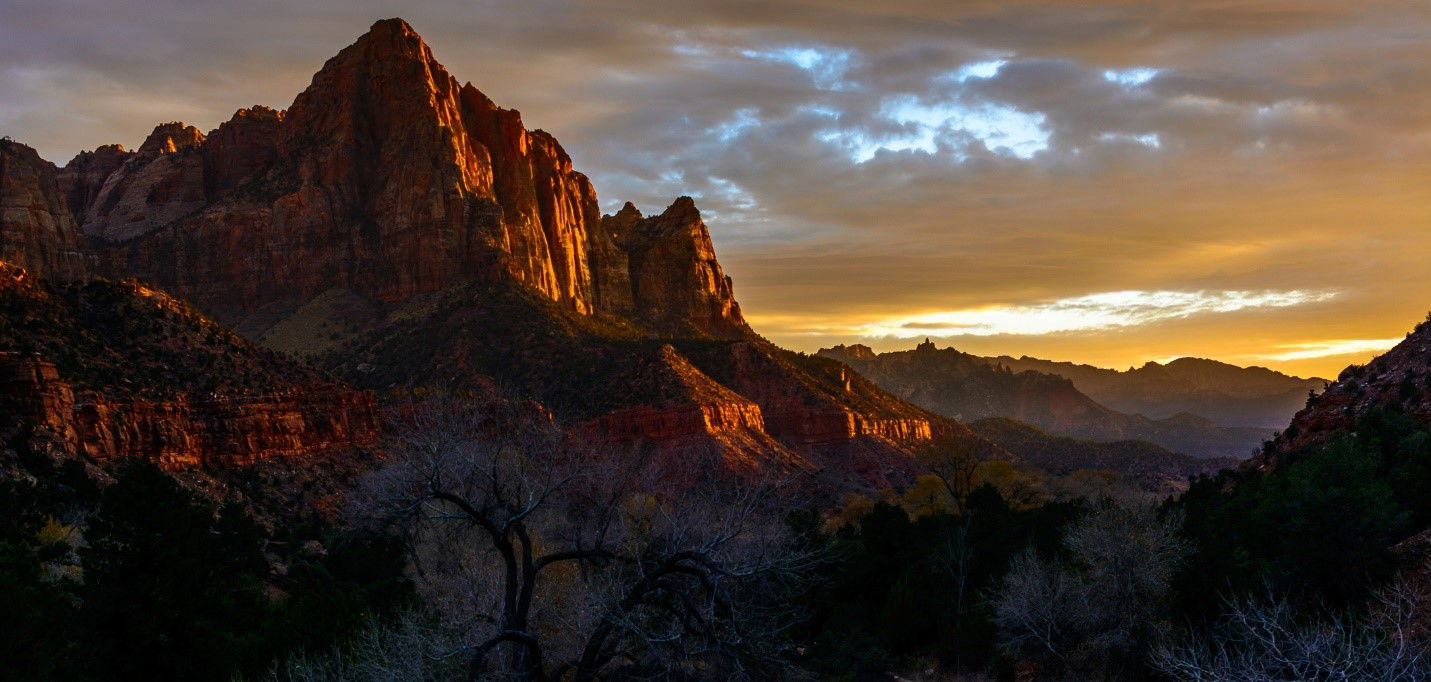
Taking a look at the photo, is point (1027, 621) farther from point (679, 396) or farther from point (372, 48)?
point (372, 48)

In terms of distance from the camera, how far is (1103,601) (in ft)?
102

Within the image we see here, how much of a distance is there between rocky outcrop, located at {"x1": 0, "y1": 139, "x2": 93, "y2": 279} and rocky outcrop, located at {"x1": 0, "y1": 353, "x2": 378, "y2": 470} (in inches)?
1990

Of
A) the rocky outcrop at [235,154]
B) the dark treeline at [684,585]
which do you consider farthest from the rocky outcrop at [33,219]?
the dark treeline at [684,585]

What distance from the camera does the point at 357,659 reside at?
21.3m

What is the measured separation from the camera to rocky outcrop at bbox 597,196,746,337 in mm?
156125

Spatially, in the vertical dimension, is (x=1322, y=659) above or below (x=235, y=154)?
below

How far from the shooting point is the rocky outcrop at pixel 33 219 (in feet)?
318

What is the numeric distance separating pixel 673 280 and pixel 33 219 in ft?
284

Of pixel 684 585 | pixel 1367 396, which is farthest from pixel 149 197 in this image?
pixel 684 585

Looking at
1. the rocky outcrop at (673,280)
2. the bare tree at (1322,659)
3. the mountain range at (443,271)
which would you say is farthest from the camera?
the rocky outcrop at (673,280)

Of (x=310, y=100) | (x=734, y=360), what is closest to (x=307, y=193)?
(x=310, y=100)

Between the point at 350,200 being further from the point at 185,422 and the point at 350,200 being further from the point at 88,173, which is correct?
the point at 185,422

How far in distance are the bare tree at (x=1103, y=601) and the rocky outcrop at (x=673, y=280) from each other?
118 m

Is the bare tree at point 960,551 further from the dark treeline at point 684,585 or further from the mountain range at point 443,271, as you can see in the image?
the mountain range at point 443,271
